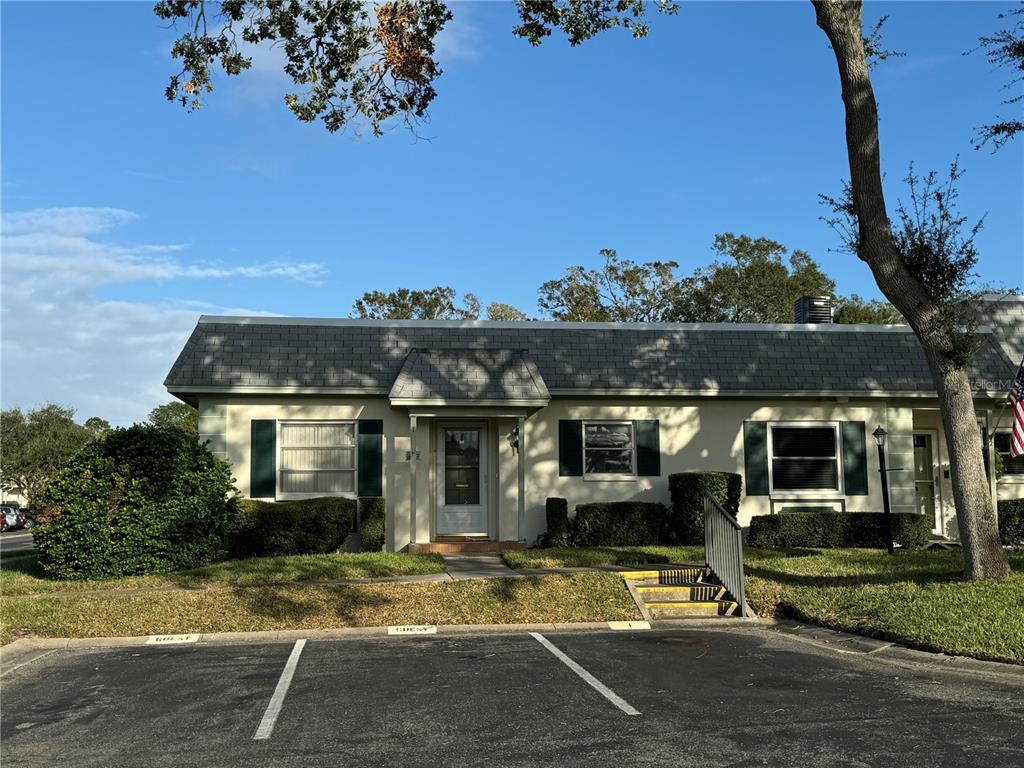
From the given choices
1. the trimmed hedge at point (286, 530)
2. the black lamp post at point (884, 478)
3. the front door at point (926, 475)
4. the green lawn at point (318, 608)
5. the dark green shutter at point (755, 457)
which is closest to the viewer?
the green lawn at point (318, 608)

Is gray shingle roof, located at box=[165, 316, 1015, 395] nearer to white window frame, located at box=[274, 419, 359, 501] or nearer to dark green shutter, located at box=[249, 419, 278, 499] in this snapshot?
white window frame, located at box=[274, 419, 359, 501]

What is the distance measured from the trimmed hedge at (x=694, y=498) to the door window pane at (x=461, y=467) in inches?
141

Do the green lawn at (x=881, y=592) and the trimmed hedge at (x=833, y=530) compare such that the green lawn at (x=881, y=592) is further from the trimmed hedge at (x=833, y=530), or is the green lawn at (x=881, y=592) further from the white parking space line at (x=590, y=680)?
the white parking space line at (x=590, y=680)

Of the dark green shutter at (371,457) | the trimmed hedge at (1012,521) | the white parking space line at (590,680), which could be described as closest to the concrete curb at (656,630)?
the white parking space line at (590,680)

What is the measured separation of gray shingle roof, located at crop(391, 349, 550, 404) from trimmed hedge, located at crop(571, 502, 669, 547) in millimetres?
2225

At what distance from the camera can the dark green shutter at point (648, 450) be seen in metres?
17.4

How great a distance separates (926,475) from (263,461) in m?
13.1

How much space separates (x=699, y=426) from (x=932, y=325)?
659 cm

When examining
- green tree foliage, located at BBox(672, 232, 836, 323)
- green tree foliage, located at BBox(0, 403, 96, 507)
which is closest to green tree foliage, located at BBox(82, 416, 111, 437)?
green tree foliage, located at BBox(0, 403, 96, 507)

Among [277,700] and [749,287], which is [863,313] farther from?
[277,700]

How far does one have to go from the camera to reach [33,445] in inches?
2176

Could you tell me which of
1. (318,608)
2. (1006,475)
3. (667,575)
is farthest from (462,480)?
(1006,475)

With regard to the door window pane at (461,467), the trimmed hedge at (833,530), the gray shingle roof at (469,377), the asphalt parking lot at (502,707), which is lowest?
the asphalt parking lot at (502,707)

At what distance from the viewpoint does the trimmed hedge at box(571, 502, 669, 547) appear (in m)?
16.4
